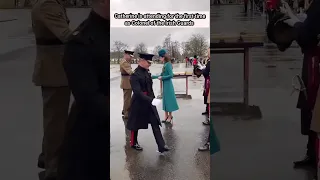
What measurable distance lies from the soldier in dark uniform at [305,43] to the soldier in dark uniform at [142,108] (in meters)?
0.91

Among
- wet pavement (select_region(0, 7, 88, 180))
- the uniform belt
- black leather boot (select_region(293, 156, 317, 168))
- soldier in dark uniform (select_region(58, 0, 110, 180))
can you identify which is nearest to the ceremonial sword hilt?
black leather boot (select_region(293, 156, 317, 168))

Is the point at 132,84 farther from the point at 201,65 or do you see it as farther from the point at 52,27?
the point at 52,27

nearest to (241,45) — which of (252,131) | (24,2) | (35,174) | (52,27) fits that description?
(252,131)

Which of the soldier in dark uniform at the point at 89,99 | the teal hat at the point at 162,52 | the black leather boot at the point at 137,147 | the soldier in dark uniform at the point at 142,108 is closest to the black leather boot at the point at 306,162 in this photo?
the soldier in dark uniform at the point at 142,108

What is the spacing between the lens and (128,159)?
2.82 meters

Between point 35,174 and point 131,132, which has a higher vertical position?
point 131,132

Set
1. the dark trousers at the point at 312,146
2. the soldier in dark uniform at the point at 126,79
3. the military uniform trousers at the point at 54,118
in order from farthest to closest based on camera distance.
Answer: the dark trousers at the point at 312,146
the military uniform trousers at the point at 54,118
the soldier in dark uniform at the point at 126,79

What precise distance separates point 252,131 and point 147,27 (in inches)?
39.7

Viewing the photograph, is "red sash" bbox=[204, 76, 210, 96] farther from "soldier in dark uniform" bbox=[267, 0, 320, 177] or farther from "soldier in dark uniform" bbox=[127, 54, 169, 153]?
"soldier in dark uniform" bbox=[267, 0, 320, 177]

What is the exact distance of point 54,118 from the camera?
283 centimetres

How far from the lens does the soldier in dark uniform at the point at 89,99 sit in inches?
108

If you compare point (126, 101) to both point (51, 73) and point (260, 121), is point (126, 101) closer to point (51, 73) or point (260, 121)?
point (51, 73)

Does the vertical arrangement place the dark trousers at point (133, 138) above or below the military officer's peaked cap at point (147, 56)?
below

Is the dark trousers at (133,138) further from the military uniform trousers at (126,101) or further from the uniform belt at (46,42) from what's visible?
the uniform belt at (46,42)
